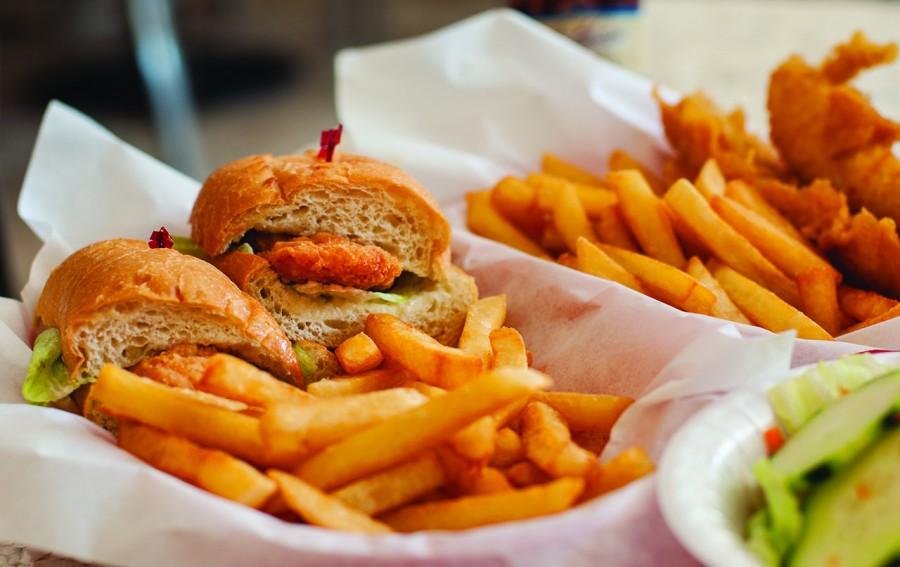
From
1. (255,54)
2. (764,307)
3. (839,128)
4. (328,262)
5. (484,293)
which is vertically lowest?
(255,54)

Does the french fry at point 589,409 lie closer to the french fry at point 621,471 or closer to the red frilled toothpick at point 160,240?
the french fry at point 621,471

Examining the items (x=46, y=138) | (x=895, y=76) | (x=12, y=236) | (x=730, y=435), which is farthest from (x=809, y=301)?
(x=12, y=236)

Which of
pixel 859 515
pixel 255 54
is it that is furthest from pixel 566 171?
pixel 255 54

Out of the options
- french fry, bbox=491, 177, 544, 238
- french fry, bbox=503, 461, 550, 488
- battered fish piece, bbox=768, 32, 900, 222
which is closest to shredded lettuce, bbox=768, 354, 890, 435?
french fry, bbox=503, 461, 550, 488

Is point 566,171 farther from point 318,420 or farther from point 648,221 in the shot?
point 318,420

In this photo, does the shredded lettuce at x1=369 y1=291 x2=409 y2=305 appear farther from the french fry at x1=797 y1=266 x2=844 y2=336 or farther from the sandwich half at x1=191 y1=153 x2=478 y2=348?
the french fry at x1=797 y1=266 x2=844 y2=336

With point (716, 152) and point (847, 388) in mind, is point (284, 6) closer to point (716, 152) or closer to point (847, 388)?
point (716, 152)
